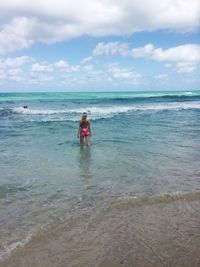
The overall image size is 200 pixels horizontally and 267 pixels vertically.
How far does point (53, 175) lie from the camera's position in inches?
326

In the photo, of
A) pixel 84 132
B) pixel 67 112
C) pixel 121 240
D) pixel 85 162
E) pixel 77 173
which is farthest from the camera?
pixel 67 112

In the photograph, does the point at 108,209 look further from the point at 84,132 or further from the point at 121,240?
the point at 84,132

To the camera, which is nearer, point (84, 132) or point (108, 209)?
point (108, 209)

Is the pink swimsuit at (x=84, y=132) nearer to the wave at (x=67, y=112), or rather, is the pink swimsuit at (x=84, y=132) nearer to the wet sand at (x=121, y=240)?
the wet sand at (x=121, y=240)

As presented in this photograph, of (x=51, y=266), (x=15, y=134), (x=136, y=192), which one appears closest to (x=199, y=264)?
(x=51, y=266)

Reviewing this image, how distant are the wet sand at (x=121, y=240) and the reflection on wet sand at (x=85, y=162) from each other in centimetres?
238

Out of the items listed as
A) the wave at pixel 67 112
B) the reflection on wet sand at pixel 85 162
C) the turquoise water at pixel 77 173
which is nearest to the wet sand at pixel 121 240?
the turquoise water at pixel 77 173

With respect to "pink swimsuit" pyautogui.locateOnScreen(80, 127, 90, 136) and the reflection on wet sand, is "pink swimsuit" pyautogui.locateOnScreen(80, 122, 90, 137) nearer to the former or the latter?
"pink swimsuit" pyautogui.locateOnScreen(80, 127, 90, 136)

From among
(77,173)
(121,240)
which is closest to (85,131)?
(77,173)

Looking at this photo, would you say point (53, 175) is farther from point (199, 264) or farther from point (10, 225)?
point (199, 264)

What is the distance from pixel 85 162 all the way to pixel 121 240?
5071mm

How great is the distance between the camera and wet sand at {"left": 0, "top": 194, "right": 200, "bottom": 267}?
167 inches

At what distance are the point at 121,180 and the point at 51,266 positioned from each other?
151 inches

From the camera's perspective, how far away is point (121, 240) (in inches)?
187
